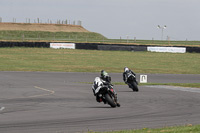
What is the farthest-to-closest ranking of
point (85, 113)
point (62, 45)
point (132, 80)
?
point (62, 45) → point (132, 80) → point (85, 113)

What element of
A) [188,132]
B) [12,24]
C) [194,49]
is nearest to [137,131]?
[188,132]

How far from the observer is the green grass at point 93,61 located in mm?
47156

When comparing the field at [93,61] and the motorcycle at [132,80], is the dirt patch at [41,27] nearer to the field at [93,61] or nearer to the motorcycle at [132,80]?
the field at [93,61]

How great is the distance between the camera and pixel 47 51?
2530 inches

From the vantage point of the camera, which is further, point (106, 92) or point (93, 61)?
point (93, 61)

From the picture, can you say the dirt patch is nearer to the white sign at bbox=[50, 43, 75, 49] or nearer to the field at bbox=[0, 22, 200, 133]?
the white sign at bbox=[50, 43, 75, 49]

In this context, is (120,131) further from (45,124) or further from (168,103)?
(168,103)

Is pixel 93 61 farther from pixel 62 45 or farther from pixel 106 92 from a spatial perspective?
pixel 106 92

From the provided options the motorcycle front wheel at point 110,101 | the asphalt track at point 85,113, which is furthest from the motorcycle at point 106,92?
the asphalt track at point 85,113

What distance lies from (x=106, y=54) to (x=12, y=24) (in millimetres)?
68003

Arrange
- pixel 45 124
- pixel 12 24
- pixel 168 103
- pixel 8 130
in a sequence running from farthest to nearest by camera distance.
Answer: pixel 12 24 < pixel 168 103 < pixel 45 124 < pixel 8 130

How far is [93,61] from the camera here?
180 ft

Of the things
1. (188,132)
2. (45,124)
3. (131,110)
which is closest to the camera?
(188,132)

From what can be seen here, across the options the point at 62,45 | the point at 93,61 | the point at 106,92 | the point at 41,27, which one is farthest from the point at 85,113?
the point at 41,27
